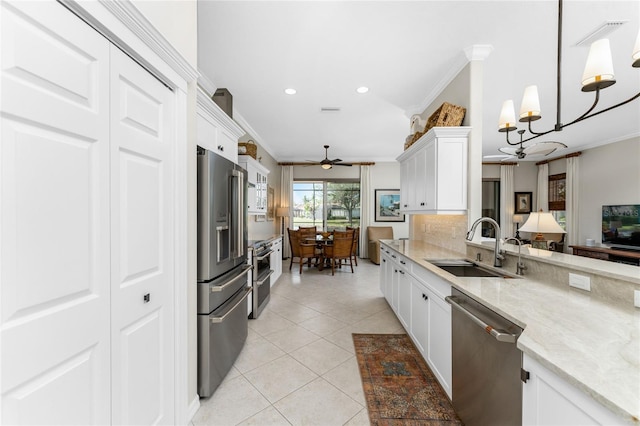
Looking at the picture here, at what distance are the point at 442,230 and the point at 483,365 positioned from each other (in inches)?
85.1

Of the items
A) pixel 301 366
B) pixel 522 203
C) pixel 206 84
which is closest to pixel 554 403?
pixel 301 366

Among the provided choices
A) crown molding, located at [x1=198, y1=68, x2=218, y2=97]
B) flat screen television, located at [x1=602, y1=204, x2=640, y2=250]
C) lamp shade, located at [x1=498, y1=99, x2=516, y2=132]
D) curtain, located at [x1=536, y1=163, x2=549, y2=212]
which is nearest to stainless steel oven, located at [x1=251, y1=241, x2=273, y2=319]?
crown molding, located at [x1=198, y1=68, x2=218, y2=97]

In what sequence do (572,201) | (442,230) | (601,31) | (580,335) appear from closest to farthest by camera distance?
(580,335) → (601,31) → (442,230) → (572,201)

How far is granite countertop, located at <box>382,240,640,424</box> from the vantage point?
0.69m

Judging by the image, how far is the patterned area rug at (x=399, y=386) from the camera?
1663mm

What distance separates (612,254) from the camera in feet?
17.0

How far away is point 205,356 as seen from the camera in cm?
180

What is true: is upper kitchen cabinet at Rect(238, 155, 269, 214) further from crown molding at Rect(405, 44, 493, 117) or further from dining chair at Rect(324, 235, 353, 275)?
crown molding at Rect(405, 44, 493, 117)

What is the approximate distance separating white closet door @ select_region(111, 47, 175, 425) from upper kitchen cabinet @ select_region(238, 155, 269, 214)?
6.61 ft

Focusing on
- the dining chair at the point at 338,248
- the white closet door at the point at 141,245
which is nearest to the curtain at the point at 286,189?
the dining chair at the point at 338,248

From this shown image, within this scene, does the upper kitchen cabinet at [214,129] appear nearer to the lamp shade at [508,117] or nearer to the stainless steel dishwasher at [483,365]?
the stainless steel dishwasher at [483,365]

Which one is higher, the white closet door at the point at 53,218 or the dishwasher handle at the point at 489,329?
the white closet door at the point at 53,218

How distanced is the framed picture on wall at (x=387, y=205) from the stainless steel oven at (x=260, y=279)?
4567mm

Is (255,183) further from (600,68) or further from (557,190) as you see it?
(557,190)
